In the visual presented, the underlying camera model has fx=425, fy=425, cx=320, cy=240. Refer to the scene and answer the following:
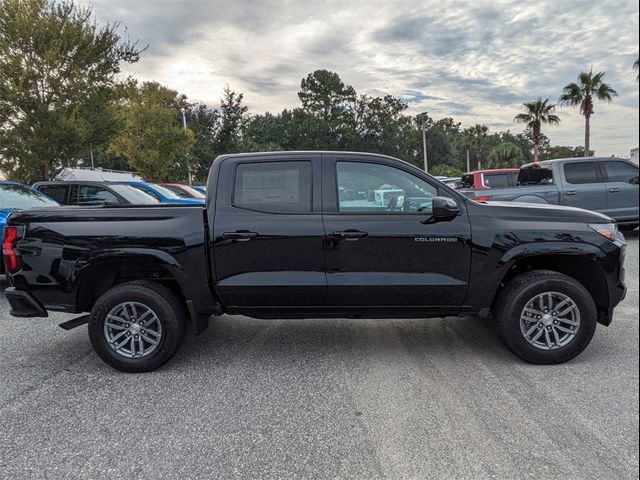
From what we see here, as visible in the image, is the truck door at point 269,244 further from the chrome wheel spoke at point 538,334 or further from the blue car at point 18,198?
the blue car at point 18,198

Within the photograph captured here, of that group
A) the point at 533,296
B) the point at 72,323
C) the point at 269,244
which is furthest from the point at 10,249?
the point at 533,296

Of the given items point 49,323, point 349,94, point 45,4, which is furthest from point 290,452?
point 349,94

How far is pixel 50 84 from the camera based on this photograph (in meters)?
12.3

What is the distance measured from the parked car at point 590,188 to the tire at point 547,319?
5.50m

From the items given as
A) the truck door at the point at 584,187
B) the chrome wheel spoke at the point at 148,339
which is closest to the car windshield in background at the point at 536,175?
the truck door at the point at 584,187

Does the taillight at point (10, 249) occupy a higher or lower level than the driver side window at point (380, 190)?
lower

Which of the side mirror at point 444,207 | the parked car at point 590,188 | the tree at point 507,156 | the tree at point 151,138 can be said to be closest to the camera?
the side mirror at point 444,207

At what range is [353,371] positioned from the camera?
3.57 meters

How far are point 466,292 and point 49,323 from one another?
15.1 ft

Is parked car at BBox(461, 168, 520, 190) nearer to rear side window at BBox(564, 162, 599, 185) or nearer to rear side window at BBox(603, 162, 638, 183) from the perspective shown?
rear side window at BBox(564, 162, 599, 185)

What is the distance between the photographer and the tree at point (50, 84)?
11.8m

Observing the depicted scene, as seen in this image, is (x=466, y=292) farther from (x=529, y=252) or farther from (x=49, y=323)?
(x=49, y=323)

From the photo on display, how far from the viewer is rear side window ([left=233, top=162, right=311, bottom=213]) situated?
3.68 metres

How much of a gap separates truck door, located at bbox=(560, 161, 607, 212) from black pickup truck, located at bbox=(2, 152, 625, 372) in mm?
5767
